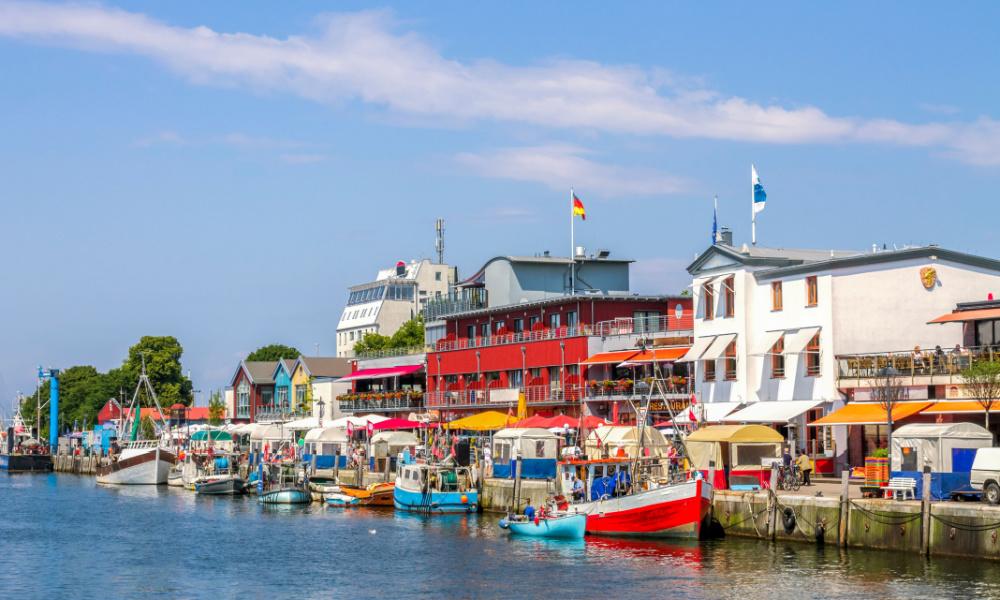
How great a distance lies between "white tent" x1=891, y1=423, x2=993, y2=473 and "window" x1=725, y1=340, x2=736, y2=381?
22.6 metres

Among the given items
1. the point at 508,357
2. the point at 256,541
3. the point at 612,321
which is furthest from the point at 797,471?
the point at 508,357

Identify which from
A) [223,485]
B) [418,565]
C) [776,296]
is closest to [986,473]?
[418,565]

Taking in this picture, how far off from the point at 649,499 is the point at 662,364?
2791 cm

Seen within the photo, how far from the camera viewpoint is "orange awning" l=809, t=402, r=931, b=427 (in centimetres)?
6156

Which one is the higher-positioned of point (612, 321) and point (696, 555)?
point (612, 321)

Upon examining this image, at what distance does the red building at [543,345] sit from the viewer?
297 feet

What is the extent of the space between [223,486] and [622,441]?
37903 mm

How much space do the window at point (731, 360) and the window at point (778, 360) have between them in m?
2.98

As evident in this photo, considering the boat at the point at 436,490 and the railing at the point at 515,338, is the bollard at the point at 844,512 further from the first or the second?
the railing at the point at 515,338

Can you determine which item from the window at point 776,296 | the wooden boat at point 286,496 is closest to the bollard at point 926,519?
the window at point 776,296

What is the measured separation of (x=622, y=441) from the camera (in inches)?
2734

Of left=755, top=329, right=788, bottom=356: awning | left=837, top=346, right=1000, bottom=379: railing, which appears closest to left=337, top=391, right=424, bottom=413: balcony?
left=755, top=329, right=788, bottom=356: awning

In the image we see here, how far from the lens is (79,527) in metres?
73.2

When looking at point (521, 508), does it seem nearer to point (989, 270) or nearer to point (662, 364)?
point (662, 364)
